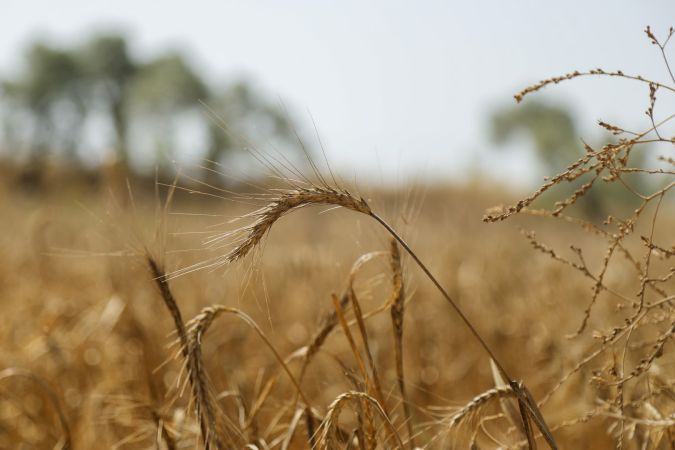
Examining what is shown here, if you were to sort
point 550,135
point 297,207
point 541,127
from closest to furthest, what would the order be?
point 297,207 → point 550,135 → point 541,127

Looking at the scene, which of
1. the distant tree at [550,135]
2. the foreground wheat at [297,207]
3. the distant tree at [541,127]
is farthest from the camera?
A: the distant tree at [541,127]

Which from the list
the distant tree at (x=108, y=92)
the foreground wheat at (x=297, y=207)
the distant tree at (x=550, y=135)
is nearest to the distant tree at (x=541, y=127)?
the distant tree at (x=550, y=135)

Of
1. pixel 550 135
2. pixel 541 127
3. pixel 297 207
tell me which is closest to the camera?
pixel 297 207

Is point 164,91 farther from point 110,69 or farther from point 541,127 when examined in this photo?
point 541,127

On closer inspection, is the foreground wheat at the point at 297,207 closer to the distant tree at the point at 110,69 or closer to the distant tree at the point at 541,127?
the distant tree at the point at 541,127

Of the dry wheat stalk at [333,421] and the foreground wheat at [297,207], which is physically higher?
the foreground wheat at [297,207]

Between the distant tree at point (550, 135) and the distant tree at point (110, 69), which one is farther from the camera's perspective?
the distant tree at point (110, 69)

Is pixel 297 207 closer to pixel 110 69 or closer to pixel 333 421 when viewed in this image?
pixel 333 421

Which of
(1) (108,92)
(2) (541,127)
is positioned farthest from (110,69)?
(2) (541,127)

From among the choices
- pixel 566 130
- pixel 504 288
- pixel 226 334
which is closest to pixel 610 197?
pixel 566 130

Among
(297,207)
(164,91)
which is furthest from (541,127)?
(297,207)

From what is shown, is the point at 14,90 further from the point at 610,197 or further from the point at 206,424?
the point at 206,424

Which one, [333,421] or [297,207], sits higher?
[297,207]

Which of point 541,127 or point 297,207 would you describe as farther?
point 541,127
